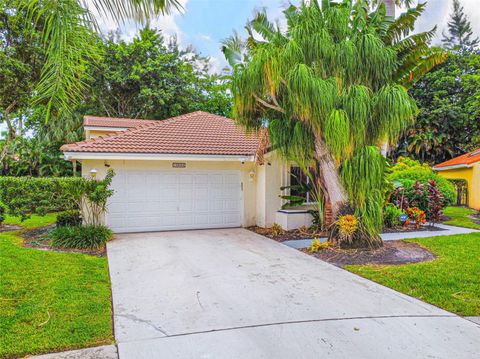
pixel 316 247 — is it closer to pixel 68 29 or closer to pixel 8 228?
pixel 68 29

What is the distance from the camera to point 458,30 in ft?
110

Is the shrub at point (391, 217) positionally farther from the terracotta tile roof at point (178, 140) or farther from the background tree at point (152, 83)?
the background tree at point (152, 83)

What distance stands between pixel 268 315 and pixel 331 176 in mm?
5378

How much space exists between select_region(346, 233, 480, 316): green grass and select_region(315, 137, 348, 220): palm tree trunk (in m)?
2.16

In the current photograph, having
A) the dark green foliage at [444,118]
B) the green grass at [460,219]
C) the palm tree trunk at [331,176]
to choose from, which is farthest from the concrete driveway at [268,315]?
the dark green foliage at [444,118]

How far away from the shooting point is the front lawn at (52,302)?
420cm

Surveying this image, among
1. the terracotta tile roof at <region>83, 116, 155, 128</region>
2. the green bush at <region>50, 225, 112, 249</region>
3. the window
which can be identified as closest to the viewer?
the green bush at <region>50, 225, 112, 249</region>

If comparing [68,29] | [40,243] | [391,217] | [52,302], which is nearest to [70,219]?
[40,243]

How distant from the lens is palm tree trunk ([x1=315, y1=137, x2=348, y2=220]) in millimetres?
9289

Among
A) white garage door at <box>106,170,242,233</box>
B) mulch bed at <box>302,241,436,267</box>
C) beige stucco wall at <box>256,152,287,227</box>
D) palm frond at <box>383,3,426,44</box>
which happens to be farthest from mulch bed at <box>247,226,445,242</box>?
palm frond at <box>383,3,426,44</box>

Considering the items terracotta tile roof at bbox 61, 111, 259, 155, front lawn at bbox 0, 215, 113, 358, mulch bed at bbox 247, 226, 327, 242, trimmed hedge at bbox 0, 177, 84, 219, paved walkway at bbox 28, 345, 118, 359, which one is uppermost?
terracotta tile roof at bbox 61, 111, 259, 155

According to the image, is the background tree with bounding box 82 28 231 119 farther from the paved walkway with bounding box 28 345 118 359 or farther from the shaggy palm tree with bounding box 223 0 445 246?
the paved walkway with bounding box 28 345 118 359

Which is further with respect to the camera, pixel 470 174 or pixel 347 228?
pixel 470 174

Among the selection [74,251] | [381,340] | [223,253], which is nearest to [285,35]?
[223,253]
